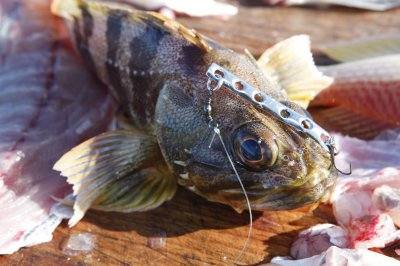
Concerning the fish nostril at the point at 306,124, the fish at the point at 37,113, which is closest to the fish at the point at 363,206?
the fish nostril at the point at 306,124

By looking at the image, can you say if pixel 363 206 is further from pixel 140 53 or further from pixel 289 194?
pixel 140 53

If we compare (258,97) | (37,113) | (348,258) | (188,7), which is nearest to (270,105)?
(258,97)

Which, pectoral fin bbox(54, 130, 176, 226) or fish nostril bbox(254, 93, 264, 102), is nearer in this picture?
fish nostril bbox(254, 93, 264, 102)

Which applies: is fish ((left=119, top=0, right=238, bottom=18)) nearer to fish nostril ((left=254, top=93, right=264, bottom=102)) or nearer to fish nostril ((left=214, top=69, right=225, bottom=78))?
fish nostril ((left=214, top=69, right=225, bottom=78))

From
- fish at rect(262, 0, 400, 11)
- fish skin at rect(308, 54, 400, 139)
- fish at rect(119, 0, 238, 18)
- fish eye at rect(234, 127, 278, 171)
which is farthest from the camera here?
fish at rect(262, 0, 400, 11)

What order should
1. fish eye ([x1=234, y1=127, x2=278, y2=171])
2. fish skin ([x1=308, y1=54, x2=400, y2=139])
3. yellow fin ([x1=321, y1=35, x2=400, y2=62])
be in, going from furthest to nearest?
yellow fin ([x1=321, y1=35, x2=400, y2=62]) → fish skin ([x1=308, y1=54, x2=400, y2=139]) → fish eye ([x1=234, y1=127, x2=278, y2=171])

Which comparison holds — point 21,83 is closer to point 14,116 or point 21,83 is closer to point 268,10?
point 14,116

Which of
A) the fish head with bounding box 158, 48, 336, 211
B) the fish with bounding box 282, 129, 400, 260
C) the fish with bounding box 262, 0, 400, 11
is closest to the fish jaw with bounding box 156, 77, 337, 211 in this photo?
the fish head with bounding box 158, 48, 336, 211

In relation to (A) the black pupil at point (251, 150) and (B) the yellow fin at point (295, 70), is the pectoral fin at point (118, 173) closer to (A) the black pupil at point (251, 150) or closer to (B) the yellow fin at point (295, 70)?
(A) the black pupil at point (251, 150)
